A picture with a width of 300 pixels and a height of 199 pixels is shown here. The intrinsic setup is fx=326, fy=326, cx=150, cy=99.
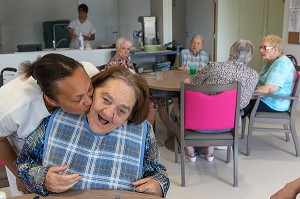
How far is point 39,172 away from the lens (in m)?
1.21

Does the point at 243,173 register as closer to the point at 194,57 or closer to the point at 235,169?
the point at 235,169

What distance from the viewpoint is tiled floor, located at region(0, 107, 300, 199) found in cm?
272

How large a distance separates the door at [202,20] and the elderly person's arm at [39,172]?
5947mm

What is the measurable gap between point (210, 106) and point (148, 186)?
1.48 metres

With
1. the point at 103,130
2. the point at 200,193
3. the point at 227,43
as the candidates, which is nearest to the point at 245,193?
the point at 200,193

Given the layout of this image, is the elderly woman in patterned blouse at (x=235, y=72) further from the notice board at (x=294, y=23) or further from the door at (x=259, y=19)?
the door at (x=259, y=19)

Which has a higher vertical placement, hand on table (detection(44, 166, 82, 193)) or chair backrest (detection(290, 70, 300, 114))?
hand on table (detection(44, 166, 82, 193))

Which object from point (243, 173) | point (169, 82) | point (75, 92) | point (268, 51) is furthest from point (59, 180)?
point (268, 51)

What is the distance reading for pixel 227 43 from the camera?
668cm

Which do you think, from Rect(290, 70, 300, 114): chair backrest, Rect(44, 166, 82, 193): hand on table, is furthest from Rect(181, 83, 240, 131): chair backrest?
Rect(44, 166, 82, 193): hand on table

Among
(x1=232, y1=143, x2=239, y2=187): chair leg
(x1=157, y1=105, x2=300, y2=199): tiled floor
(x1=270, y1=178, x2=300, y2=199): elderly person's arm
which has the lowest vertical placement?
(x1=157, y1=105, x2=300, y2=199): tiled floor

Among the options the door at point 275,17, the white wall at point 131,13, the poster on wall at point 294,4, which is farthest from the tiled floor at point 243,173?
the white wall at point 131,13

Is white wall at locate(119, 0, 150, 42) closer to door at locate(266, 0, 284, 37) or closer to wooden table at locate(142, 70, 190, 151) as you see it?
door at locate(266, 0, 284, 37)

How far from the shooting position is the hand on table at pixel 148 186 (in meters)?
1.27
